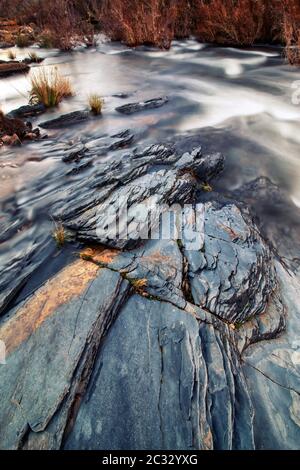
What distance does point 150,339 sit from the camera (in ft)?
7.09

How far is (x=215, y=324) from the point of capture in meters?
2.37

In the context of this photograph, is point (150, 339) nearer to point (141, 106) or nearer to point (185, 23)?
point (141, 106)

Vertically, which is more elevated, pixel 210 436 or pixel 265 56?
pixel 265 56

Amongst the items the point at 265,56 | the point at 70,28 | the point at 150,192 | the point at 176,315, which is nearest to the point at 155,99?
the point at 150,192

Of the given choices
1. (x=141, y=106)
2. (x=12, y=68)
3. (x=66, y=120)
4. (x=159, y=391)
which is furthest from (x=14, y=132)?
(x=12, y=68)

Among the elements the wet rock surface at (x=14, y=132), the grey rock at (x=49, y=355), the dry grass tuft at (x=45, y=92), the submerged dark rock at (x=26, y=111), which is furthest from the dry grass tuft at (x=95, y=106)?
the grey rock at (x=49, y=355)

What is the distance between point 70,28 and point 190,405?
1634cm

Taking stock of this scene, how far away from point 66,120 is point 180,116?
2.39m

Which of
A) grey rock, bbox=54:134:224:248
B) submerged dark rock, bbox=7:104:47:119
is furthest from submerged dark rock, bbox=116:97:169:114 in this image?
grey rock, bbox=54:134:224:248

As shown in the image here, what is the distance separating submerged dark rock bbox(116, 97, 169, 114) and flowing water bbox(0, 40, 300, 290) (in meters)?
0.21

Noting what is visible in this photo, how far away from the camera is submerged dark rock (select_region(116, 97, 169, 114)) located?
6727 millimetres

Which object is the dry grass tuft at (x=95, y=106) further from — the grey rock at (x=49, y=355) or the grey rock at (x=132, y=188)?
the grey rock at (x=49, y=355)
